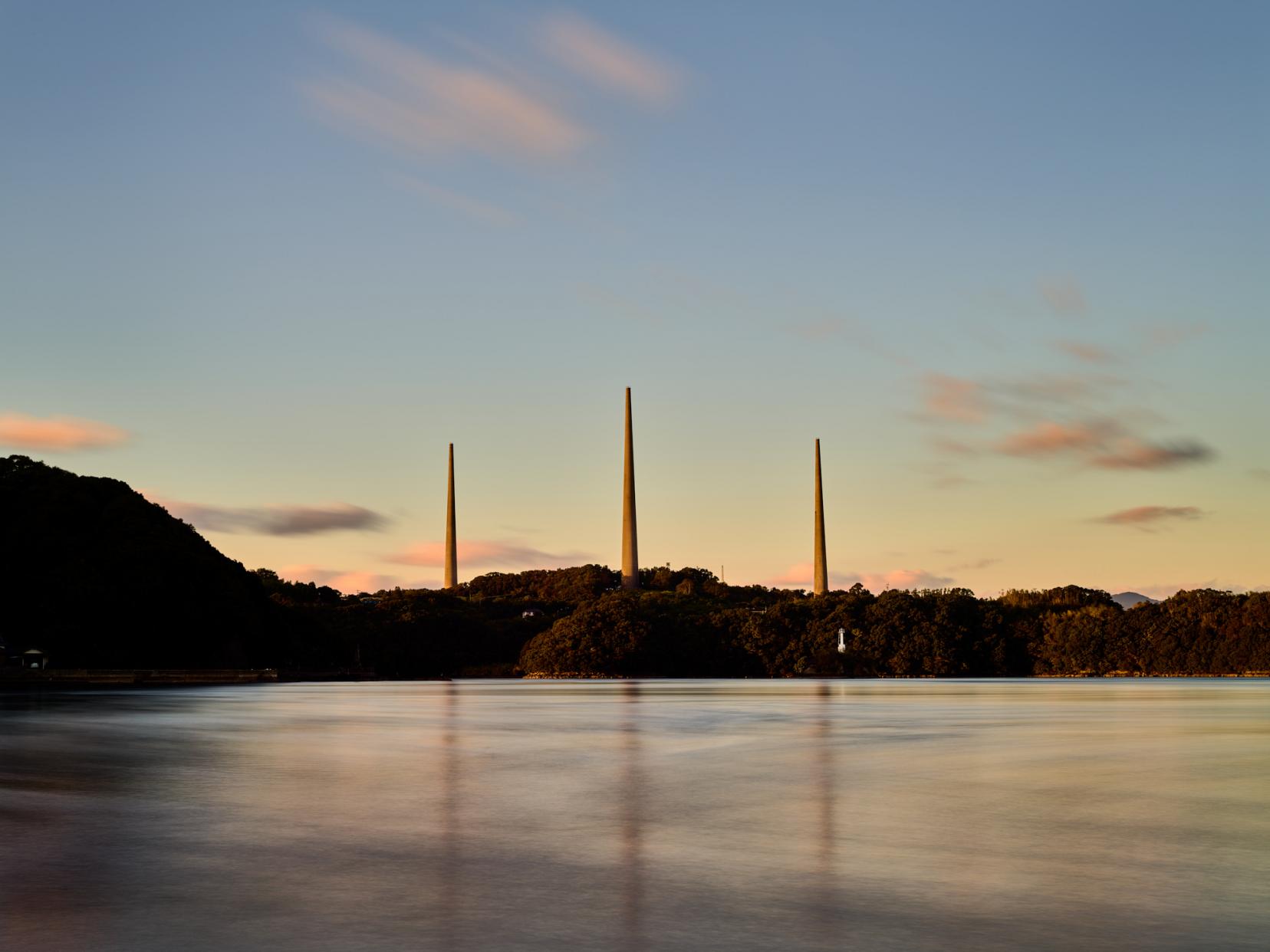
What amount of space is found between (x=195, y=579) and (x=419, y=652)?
57967mm

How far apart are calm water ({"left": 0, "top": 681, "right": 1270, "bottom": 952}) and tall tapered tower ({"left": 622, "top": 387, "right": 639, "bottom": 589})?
6178 inches

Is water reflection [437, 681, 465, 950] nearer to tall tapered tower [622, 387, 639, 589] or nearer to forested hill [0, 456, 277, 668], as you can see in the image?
forested hill [0, 456, 277, 668]

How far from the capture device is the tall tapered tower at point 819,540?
623 feet

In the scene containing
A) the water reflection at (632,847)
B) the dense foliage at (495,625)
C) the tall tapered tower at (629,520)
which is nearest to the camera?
the water reflection at (632,847)

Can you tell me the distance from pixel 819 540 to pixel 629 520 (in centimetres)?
2598

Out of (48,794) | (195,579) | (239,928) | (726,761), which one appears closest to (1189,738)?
(726,761)

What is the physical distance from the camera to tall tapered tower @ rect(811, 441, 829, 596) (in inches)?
7470

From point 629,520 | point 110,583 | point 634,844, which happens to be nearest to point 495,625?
point 629,520

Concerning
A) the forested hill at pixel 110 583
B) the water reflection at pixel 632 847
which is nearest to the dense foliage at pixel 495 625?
the forested hill at pixel 110 583

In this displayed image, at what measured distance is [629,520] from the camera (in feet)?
621

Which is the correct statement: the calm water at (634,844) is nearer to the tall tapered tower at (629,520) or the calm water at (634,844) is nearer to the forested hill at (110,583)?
the forested hill at (110,583)

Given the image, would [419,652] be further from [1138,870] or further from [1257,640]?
[1138,870]

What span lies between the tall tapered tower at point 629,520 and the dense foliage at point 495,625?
552 centimetres

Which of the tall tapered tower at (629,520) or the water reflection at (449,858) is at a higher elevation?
the tall tapered tower at (629,520)
